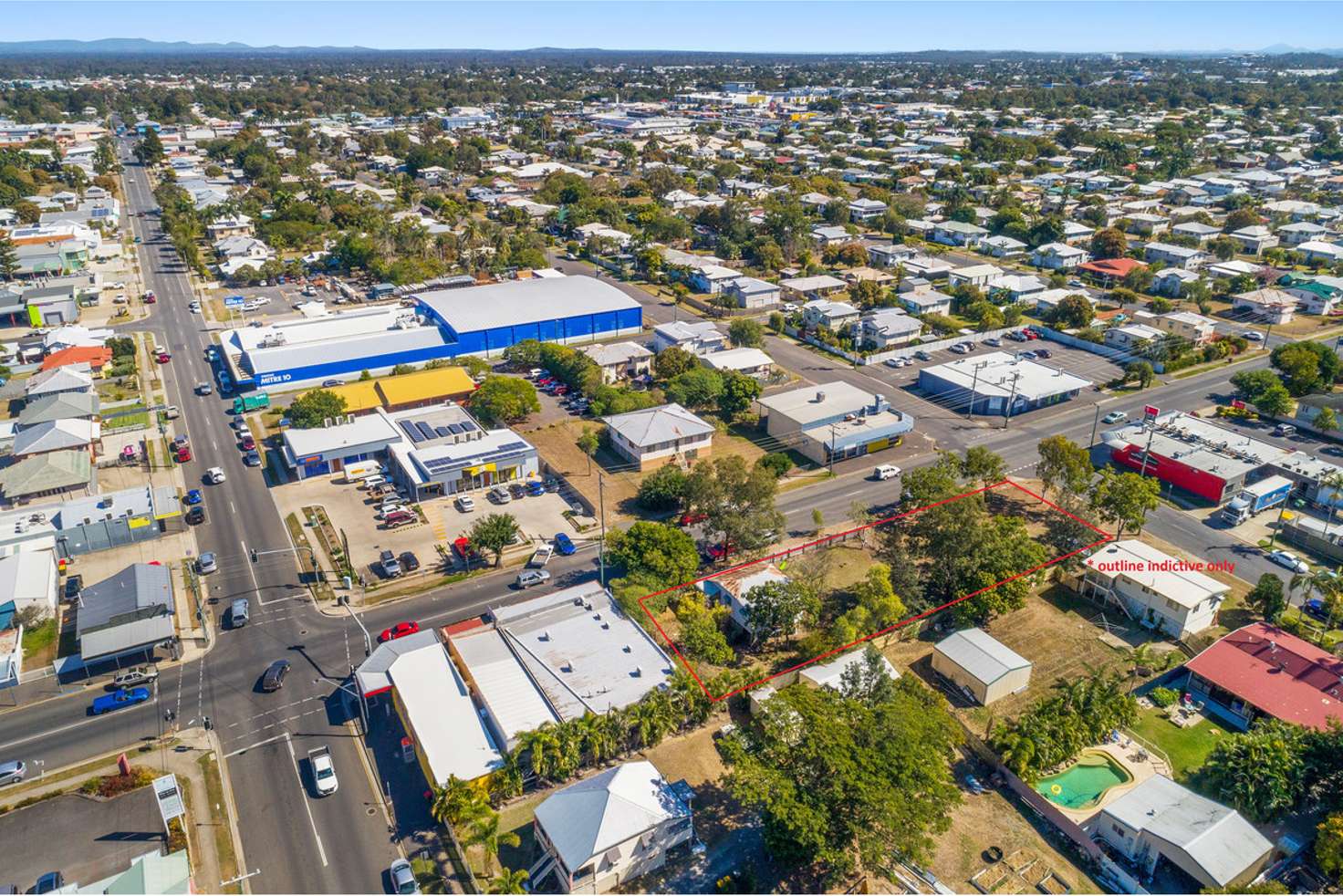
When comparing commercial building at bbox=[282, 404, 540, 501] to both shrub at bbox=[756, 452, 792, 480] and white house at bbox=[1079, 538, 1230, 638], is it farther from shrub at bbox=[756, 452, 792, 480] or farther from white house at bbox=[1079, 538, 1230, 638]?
white house at bbox=[1079, 538, 1230, 638]

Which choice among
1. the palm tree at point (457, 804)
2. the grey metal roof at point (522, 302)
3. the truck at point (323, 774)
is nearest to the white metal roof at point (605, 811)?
the palm tree at point (457, 804)

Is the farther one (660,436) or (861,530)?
(660,436)

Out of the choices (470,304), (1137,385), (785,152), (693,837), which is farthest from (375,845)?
(785,152)

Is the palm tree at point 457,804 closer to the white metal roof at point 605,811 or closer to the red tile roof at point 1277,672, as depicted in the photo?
the white metal roof at point 605,811

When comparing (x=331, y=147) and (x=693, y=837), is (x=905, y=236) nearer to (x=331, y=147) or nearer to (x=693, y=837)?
(x=693, y=837)

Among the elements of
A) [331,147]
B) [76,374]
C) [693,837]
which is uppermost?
[331,147]

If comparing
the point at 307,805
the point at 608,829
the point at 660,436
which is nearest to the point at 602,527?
→ the point at 660,436

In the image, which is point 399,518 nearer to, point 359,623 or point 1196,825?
point 359,623
